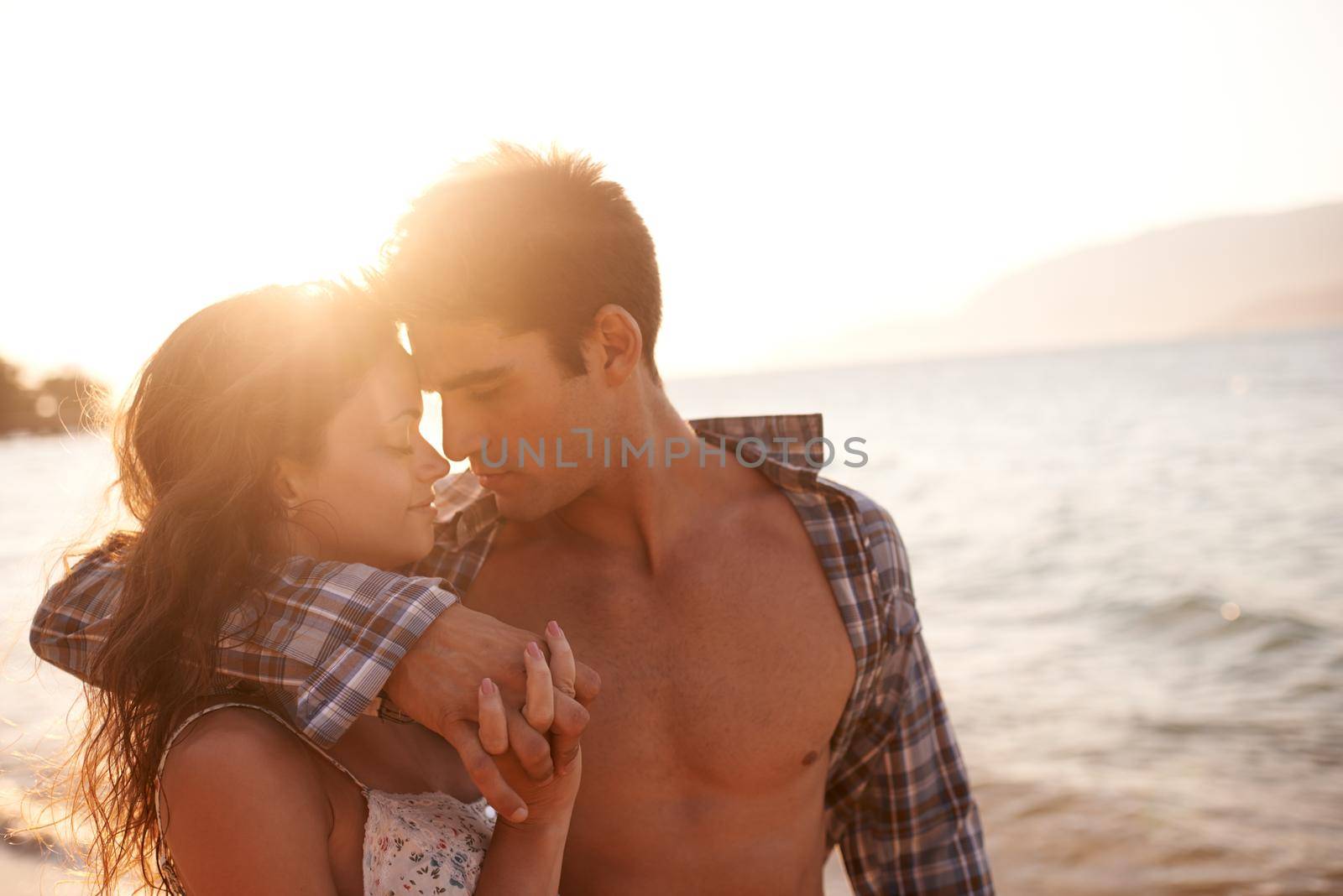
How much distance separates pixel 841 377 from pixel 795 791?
265 ft

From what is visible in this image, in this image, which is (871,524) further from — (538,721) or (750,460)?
(538,721)

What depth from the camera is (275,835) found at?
1494 millimetres

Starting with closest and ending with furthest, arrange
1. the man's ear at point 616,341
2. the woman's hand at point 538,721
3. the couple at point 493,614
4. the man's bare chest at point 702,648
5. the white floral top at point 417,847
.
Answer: the woman's hand at point 538,721 < the couple at point 493,614 < the white floral top at point 417,847 < the man's bare chest at point 702,648 < the man's ear at point 616,341

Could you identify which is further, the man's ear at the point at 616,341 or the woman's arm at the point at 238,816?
the man's ear at the point at 616,341

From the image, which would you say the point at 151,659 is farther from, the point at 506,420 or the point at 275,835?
the point at 506,420

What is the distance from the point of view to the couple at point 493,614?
1.55m

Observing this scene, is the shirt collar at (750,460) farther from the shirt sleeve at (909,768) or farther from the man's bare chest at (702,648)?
the shirt sleeve at (909,768)

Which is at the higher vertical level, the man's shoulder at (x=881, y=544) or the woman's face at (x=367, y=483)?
the woman's face at (x=367, y=483)

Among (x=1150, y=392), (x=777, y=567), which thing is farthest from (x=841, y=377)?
(x=777, y=567)

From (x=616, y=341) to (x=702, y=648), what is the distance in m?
0.81

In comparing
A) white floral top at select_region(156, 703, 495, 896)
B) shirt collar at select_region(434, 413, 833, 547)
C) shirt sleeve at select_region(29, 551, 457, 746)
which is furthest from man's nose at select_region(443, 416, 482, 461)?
white floral top at select_region(156, 703, 495, 896)

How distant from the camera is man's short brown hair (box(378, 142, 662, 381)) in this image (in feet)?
7.80

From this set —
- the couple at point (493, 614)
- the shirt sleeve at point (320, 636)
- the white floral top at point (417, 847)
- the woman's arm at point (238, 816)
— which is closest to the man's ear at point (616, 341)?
the couple at point (493, 614)

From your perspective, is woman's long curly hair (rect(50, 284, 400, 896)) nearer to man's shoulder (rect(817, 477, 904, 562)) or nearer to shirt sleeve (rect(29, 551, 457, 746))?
shirt sleeve (rect(29, 551, 457, 746))
